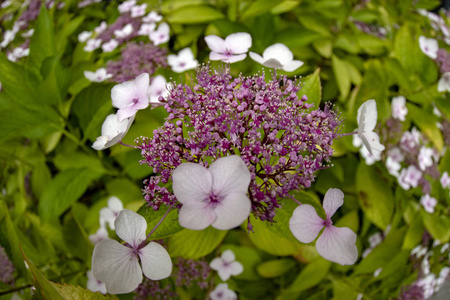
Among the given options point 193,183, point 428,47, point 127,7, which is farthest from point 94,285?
point 428,47

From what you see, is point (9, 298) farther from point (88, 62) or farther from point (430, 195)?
point (430, 195)

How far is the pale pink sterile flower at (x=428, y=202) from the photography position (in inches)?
43.0

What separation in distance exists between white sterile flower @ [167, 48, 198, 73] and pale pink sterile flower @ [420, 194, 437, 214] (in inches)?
33.4

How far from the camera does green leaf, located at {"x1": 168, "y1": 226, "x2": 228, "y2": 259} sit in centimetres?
65

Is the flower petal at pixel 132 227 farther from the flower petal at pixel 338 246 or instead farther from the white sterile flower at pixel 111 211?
the white sterile flower at pixel 111 211

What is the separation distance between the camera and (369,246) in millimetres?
1134

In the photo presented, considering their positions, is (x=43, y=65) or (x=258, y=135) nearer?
(x=258, y=135)

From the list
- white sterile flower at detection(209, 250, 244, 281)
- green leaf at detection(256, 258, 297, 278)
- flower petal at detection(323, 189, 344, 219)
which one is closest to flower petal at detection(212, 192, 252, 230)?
flower petal at detection(323, 189, 344, 219)

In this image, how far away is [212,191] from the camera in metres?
0.37

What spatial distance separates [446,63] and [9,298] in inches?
55.0

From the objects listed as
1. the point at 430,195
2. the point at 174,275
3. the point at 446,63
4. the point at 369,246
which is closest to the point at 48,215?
the point at 174,275

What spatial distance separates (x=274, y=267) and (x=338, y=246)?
2.09ft

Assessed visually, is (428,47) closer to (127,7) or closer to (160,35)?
(160,35)

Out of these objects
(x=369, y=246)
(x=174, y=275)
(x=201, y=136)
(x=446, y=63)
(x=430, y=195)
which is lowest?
(x=369, y=246)
